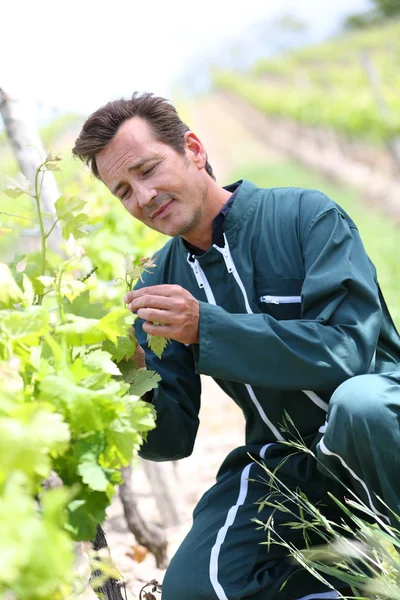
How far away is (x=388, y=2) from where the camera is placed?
42.9 m

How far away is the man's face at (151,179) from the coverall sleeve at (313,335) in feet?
1.36

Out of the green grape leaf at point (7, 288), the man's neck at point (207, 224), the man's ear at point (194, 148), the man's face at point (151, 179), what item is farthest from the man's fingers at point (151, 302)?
the man's ear at point (194, 148)

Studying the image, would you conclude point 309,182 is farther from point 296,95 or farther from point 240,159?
point 296,95

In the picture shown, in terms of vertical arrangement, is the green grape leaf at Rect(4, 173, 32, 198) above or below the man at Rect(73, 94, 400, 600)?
above

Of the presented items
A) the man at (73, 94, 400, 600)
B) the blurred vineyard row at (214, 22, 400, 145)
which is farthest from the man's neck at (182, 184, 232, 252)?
the blurred vineyard row at (214, 22, 400, 145)

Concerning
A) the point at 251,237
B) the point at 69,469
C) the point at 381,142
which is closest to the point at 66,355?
the point at 69,469

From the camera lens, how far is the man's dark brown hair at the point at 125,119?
2227 millimetres

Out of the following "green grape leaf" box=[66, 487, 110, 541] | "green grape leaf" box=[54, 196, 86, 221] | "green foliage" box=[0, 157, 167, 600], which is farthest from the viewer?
"green grape leaf" box=[54, 196, 86, 221]

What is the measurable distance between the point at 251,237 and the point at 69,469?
1.14m

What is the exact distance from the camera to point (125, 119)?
7.39 feet

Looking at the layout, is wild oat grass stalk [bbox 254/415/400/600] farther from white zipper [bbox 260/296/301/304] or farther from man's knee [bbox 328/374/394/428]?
white zipper [bbox 260/296/301/304]

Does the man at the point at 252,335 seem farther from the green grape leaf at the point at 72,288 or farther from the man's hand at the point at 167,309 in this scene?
the green grape leaf at the point at 72,288

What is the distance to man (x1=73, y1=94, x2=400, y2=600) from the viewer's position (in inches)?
71.9

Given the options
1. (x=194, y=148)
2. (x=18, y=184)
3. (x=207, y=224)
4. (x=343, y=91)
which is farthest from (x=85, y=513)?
(x=343, y=91)
